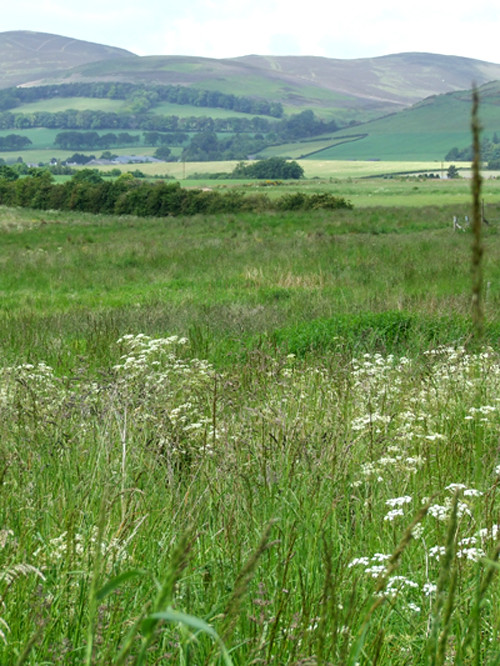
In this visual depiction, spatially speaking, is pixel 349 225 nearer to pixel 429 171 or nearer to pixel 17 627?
pixel 17 627

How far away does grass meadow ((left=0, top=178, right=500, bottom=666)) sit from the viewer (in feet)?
5.36

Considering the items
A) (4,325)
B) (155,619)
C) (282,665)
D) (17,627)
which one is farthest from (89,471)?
(4,325)

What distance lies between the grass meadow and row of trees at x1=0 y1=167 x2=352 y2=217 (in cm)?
3491

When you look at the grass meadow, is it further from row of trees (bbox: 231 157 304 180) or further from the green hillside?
the green hillside

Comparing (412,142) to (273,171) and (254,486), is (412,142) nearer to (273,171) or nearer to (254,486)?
(273,171)

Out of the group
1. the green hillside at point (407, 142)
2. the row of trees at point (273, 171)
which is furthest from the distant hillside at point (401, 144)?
the row of trees at point (273, 171)

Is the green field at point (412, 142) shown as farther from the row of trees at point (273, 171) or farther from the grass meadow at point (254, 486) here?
the grass meadow at point (254, 486)

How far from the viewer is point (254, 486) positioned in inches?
121

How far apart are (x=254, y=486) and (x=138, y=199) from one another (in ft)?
178

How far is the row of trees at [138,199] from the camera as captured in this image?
48.2 metres

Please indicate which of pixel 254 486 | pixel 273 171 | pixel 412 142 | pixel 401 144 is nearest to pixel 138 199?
pixel 254 486

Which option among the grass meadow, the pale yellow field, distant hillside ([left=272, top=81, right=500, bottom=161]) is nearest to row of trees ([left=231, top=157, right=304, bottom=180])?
the pale yellow field

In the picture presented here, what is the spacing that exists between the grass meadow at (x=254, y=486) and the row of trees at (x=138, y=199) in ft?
115

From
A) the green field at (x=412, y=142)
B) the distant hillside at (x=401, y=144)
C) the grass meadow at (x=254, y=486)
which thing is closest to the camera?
the grass meadow at (x=254, y=486)
